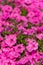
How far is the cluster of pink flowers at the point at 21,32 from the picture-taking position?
5.37 meters

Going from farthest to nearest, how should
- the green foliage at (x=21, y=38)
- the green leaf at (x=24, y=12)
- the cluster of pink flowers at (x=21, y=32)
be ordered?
1. the green leaf at (x=24, y=12)
2. the green foliage at (x=21, y=38)
3. the cluster of pink flowers at (x=21, y=32)

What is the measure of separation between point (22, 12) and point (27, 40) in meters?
1.29

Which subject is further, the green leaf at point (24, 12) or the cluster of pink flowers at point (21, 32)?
the green leaf at point (24, 12)

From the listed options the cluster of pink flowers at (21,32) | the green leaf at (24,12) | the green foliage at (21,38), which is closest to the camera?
the cluster of pink flowers at (21,32)

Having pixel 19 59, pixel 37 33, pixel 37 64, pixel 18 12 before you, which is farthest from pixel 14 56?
pixel 18 12

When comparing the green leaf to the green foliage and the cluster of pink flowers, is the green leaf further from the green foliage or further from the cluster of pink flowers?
the green foliage

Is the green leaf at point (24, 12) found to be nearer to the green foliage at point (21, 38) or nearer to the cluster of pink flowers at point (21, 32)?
the cluster of pink flowers at point (21, 32)

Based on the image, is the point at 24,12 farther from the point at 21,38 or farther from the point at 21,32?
the point at 21,38

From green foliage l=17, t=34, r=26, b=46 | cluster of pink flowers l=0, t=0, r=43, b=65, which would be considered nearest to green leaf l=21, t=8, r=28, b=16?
cluster of pink flowers l=0, t=0, r=43, b=65

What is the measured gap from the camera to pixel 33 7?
23.0 ft

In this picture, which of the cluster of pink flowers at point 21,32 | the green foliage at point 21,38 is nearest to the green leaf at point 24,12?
the cluster of pink flowers at point 21,32

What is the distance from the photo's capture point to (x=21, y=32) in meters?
6.15

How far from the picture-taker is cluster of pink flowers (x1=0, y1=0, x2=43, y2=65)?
5.37 metres

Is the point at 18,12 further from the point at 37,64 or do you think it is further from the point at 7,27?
the point at 37,64
